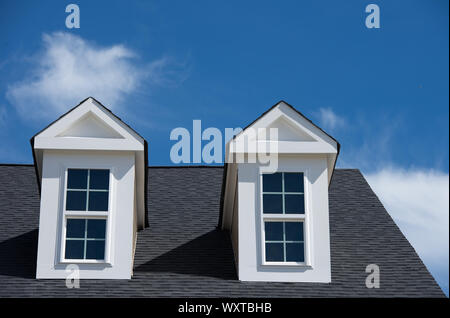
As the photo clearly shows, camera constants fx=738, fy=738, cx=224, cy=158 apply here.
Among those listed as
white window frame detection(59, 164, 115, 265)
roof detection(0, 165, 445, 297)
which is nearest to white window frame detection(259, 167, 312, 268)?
roof detection(0, 165, 445, 297)

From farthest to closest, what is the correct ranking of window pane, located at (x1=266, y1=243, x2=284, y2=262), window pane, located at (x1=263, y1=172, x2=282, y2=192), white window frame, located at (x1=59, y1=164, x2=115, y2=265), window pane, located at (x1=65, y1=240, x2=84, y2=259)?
window pane, located at (x1=263, y1=172, x2=282, y2=192)
window pane, located at (x1=266, y1=243, x2=284, y2=262)
window pane, located at (x1=65, y1=240, x2=84, y2=259)
white window frame, located at (x1=59, y1=164, x2=115, y2=265)

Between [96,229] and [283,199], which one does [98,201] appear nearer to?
[96,229]

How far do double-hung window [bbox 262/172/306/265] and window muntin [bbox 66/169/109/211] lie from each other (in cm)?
244

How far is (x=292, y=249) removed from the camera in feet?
36.3

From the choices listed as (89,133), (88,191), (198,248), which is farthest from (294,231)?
(89,133)

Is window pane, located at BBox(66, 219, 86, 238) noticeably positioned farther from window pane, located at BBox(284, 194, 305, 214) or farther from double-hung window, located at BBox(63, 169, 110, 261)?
window pane, located at BBox(284, 194, 305, 214)

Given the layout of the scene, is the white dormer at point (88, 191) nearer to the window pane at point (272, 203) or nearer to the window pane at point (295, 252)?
the window pane at point (272, 203)

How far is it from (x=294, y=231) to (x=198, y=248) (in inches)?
73.1

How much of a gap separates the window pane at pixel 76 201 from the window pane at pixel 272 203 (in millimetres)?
2746

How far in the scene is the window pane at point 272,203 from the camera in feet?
36.9

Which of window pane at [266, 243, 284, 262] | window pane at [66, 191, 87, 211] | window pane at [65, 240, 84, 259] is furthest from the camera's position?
window pane at [66, 191, 87, 211]

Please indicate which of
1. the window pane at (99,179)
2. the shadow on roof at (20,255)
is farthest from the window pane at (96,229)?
the shadow on roof at (20,255)

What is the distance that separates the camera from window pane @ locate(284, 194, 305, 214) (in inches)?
442
